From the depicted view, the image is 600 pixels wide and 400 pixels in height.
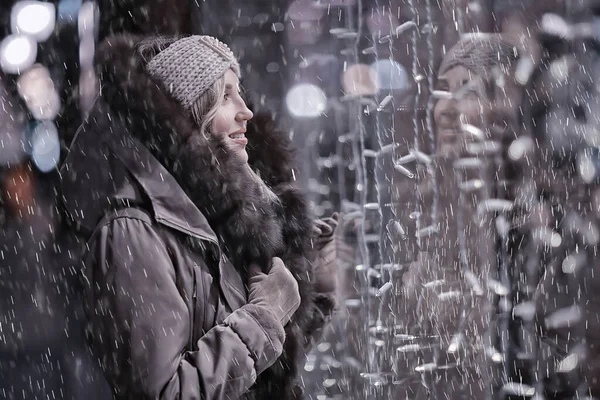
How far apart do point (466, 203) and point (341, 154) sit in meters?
0.34

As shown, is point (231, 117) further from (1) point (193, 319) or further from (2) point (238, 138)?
(1) point (193, 319)

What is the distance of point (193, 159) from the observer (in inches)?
37.5

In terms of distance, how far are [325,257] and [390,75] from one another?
13.7 inches

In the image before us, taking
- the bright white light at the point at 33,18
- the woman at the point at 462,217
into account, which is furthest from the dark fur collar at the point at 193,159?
the bright white light at the point at 33,18

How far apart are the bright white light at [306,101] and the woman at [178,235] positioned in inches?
10.2

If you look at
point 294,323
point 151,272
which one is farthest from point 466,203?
point 151,272

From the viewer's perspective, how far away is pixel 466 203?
3.15 feet

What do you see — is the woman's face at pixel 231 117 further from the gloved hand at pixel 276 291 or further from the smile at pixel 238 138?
the gloved hand at pixel 276 291

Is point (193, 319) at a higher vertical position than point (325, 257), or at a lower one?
higher

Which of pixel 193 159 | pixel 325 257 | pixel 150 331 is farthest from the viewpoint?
pixel 325 257

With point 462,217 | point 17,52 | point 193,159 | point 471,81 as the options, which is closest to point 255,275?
point 193,159

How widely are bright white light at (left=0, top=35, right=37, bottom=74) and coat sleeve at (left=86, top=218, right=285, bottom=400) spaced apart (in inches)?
27.4

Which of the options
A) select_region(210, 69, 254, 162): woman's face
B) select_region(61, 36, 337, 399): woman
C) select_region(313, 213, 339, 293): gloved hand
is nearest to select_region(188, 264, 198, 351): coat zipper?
select_region(61, 36, 337, 399): woman

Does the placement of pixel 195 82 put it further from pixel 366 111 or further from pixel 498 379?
pixel 498 379
